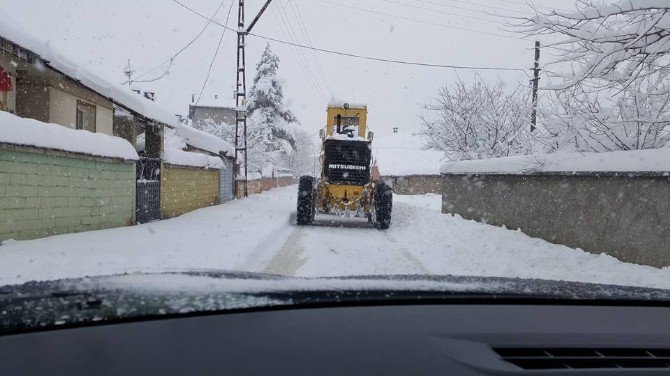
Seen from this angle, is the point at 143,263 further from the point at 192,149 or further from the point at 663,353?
the point at 192,149

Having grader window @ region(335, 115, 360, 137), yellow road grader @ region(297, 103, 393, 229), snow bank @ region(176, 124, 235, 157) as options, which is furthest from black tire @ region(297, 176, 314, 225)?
snow bank @ region(176, 124, 235, 157)

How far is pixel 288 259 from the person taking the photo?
8.86 meters

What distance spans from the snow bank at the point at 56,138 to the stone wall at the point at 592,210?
8878mm

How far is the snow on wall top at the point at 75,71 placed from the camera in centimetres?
1152

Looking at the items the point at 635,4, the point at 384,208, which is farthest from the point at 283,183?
the point at 635,4

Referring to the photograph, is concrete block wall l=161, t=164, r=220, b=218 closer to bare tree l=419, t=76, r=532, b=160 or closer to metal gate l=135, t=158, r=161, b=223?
metal gate l=135, t=158, r=161, b=223

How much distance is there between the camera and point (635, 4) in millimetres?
7062

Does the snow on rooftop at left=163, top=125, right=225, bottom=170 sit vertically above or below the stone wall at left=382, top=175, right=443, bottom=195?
above

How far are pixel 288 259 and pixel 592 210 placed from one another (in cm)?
494

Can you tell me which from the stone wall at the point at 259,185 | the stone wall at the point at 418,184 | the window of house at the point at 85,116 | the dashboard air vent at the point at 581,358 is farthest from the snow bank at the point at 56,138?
the stone wall at the point at 418,184

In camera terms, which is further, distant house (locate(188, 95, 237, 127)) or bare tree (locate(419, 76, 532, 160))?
distant house (locate(188, 95, 237, 127))

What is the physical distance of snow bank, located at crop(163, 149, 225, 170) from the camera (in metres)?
16.9

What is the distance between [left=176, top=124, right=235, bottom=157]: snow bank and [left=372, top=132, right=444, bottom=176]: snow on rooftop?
23.5 m

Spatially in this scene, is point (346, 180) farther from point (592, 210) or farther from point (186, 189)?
point (592, 210)
